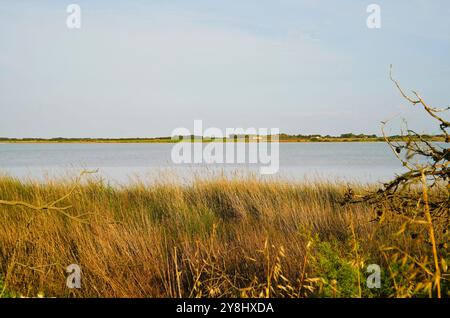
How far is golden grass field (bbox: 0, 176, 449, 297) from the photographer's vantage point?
2980 mm

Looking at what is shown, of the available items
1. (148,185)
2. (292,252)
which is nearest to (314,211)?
(292,252)

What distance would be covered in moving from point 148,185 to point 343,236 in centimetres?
504

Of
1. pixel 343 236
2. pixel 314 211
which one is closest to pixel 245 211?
pixel 314 211

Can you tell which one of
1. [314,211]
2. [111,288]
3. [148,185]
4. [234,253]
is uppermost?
[148,185]

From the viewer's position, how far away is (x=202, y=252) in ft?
15.3

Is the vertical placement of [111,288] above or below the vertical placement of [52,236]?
below

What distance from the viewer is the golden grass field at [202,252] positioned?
2.98 m

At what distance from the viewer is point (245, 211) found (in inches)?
302

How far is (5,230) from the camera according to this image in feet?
19.5
